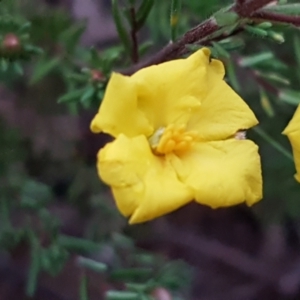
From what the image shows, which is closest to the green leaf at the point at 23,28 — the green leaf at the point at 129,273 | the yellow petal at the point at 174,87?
the yellow petal at the point at 174,87

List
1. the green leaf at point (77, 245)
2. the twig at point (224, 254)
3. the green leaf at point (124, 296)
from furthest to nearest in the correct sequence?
1. the twig at point (224, 254)
2. the green leaf at point (77, 245)
3. the green leaf at point (124, 296)

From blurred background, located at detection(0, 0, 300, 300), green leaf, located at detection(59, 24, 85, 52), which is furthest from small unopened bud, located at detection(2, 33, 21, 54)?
green leaf, located at detection(59, 24, 85, 52)

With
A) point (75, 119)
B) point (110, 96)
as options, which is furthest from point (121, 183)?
point (75, 119)

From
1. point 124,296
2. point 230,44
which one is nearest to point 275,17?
point 230,44

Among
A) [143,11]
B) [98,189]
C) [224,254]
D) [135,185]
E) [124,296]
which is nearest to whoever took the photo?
[135,185]

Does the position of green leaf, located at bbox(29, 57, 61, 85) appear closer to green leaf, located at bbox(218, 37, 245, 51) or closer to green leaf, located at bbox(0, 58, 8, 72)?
green leaf, located at bbox(0, 58, 8, 72)

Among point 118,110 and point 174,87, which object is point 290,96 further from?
point 118,110

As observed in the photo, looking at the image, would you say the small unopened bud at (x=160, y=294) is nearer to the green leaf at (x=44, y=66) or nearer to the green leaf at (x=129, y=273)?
the green leaf at (x=129, y=273)
